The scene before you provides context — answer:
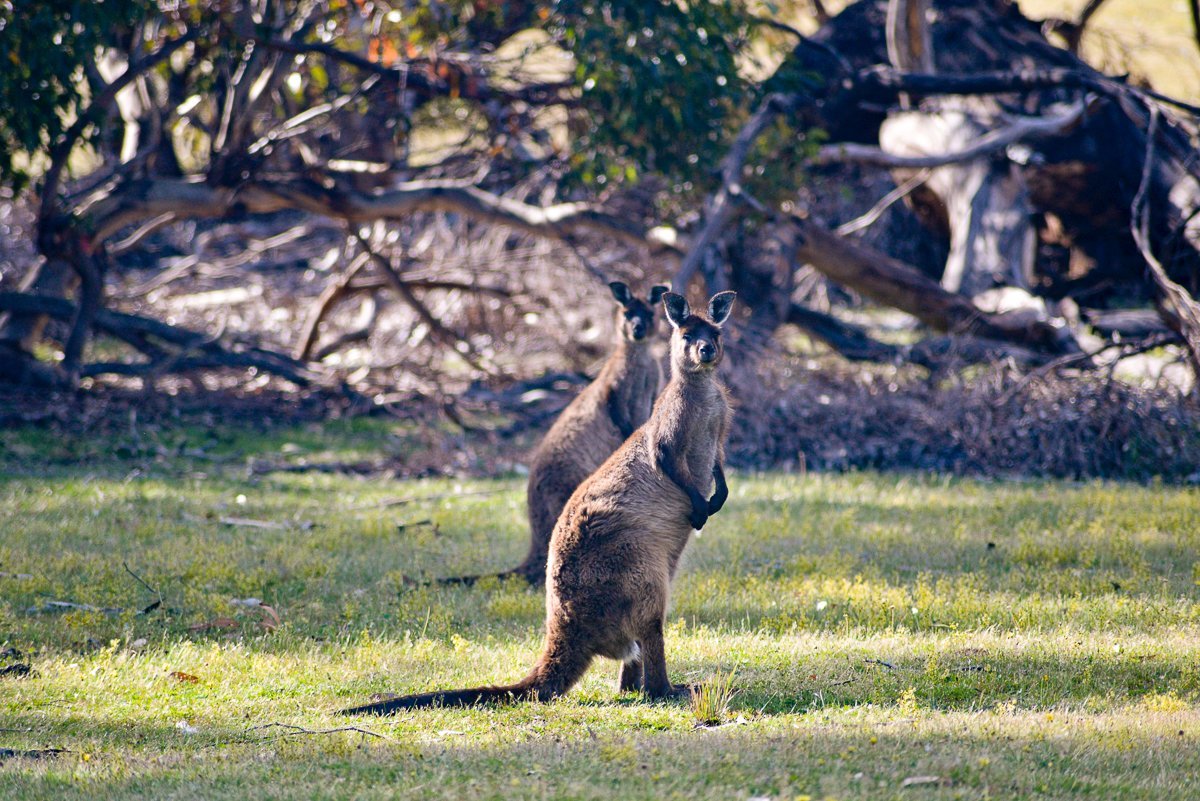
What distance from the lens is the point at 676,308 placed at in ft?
18.3

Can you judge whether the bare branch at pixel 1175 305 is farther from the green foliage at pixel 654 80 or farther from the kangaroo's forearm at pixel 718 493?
the kangaroo's forearm at pixel 718 493

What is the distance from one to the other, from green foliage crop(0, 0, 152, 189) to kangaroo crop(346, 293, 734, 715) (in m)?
5.98

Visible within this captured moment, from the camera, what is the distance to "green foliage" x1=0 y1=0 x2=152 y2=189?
9.23 metres

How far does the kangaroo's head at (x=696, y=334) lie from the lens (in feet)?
17.5

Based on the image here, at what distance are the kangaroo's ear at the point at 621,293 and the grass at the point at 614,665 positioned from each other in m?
1.70

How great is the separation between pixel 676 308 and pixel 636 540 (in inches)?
46.3

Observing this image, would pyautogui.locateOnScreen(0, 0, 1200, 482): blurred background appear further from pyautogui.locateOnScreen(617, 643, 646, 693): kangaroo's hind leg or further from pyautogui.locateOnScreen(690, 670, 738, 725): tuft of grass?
pyautogui.locateOnScreen(690, 670, 738, 725): tuft of grass

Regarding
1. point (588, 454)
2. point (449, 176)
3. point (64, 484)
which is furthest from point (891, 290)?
point (64, 484)

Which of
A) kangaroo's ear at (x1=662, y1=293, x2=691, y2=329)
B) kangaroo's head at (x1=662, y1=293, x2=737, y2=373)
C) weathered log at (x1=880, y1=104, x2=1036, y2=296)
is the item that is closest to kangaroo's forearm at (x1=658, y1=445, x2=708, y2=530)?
kangaroo's head at (x1=662, y1=293, x2=737, y2=373)

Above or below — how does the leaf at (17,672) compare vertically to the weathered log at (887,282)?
below

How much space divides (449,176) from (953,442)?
21.9 feet

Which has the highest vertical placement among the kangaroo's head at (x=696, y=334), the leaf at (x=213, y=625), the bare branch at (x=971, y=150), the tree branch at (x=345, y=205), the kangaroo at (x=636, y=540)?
the bare branch at (x=971, y=150)

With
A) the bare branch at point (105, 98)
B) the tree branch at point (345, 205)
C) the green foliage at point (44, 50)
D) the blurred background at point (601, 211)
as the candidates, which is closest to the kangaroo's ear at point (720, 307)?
the blurred background at point (601, 211)

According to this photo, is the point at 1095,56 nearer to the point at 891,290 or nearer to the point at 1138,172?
the point at 1138,172
